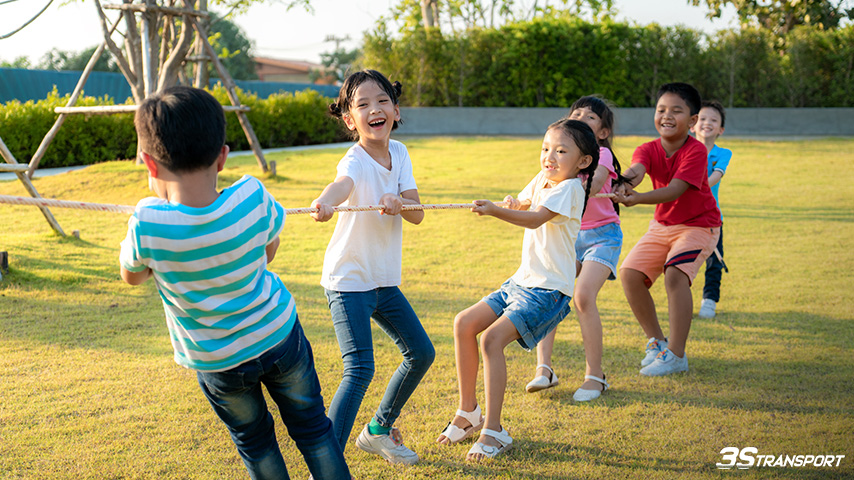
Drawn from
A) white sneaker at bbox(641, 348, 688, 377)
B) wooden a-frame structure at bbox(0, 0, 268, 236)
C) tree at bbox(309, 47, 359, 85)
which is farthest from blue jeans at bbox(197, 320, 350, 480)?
tree at bbox(309, 47, 359, 85)

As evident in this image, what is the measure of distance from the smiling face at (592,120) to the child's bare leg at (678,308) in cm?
87

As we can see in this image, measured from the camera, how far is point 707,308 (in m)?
5.04

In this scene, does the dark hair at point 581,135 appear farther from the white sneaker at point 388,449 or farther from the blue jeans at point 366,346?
the white sneaker at point 388,449

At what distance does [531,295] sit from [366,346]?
2.56 ft

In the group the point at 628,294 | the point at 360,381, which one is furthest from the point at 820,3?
the point at 360,381

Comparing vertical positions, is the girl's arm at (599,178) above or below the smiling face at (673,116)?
below

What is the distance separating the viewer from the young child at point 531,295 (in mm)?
3000

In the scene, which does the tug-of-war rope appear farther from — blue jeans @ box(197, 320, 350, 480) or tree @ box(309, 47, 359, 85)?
tree @ box(309, 47, 359, 85)

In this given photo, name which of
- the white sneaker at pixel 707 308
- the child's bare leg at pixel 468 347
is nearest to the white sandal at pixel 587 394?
the child's bare leg at pixel 468 347

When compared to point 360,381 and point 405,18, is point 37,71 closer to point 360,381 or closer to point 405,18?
point 405,18

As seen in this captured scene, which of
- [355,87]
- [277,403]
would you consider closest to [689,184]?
[355,87]

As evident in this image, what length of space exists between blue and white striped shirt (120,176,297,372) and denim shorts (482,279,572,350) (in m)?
1.17

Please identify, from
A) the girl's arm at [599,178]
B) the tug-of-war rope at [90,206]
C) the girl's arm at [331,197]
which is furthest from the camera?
the girl's arm at [599,178]

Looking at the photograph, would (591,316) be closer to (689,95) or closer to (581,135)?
(581,135)
